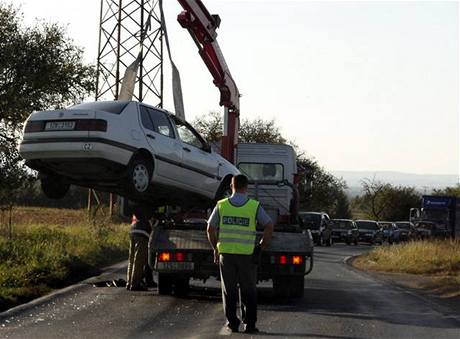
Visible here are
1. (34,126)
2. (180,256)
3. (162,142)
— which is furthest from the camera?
(162,142)

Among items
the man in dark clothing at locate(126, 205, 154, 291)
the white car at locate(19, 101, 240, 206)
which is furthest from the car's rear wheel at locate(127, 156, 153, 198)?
the man in dark clothing at locate(126, 205, 154, 291)

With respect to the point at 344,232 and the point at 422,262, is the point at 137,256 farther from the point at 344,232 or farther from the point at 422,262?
the point at 344,232

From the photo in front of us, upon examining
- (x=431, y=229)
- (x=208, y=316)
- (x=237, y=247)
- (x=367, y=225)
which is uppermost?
(x=367, y=225)

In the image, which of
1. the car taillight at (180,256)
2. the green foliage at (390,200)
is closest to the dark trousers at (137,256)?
the car taillight at (180,256)

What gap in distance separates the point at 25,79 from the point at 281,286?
1144 centimetres

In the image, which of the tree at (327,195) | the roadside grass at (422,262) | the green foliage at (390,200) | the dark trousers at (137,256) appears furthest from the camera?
the green foliage at (390,200)

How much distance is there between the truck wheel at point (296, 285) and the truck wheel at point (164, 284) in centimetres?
194

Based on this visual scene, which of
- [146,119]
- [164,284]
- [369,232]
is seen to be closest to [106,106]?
[146,119]

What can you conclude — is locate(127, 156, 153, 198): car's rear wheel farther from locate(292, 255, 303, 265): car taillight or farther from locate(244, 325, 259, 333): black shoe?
locate(244, 325, 259, 333): black shoe

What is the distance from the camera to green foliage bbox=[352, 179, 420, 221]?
87.5 metres

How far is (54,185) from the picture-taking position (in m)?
12.8

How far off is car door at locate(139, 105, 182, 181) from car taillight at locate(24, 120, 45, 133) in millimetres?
1459

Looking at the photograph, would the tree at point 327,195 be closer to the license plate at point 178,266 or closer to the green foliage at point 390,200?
the green foliage at point 390,200

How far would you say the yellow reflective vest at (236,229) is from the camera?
9.66 metres
